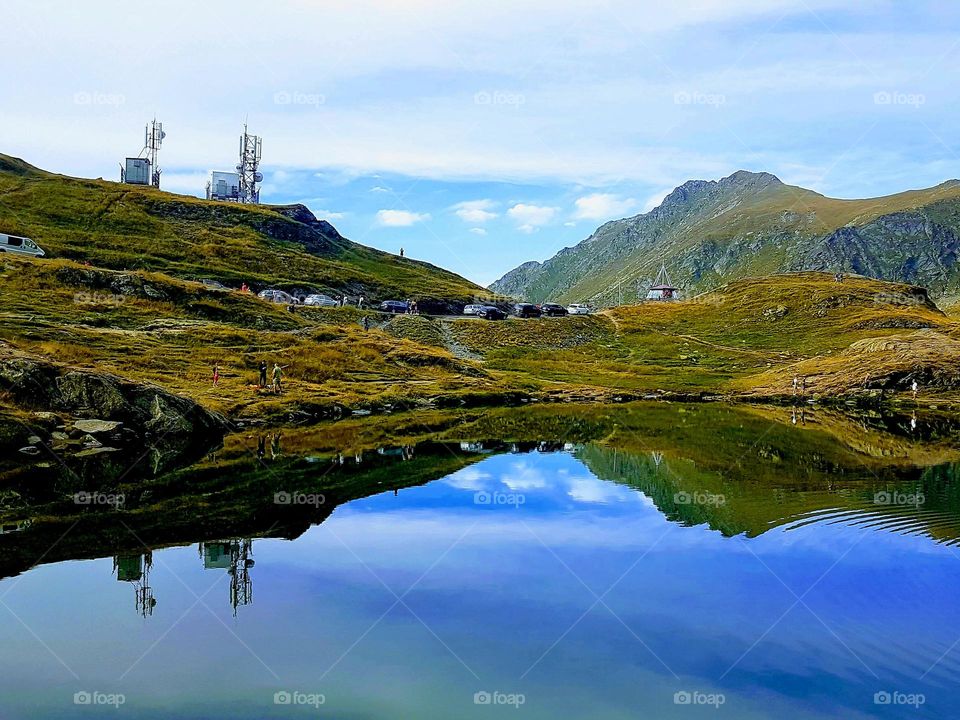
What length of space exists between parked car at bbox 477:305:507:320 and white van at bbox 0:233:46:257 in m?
89.5

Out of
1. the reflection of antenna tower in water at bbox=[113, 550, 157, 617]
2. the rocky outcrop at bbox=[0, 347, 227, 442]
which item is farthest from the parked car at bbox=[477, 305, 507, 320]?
the reflection of antenna tower in water at bbox=[113, 550, 157, 617]

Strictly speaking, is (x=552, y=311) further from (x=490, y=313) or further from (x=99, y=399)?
(x=99, y=399)

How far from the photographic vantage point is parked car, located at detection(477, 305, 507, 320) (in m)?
180

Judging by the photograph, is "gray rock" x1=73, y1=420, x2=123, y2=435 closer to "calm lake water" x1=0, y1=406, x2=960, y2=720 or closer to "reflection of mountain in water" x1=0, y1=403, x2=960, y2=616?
"reflection of mountain in water" x1=0, y1=403, x2=960, y2=616

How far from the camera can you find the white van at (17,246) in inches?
5162

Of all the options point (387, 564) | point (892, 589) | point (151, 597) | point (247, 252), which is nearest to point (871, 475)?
point (892, 589)

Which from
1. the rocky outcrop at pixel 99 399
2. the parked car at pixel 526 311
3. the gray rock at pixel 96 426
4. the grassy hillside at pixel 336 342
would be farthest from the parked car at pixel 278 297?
the gray rock at pixel 96 426

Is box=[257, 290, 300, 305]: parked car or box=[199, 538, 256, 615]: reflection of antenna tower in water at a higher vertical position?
box=[257, 290, 300, 305]: parked car

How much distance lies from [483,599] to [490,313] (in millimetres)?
155619

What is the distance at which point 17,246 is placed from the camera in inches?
5226

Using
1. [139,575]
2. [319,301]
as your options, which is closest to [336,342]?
[319,301]

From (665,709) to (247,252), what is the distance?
191 m

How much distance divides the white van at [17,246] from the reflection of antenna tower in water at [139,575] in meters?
122

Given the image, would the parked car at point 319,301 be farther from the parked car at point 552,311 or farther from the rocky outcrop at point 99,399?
the rocky outcrop at point 99,399
